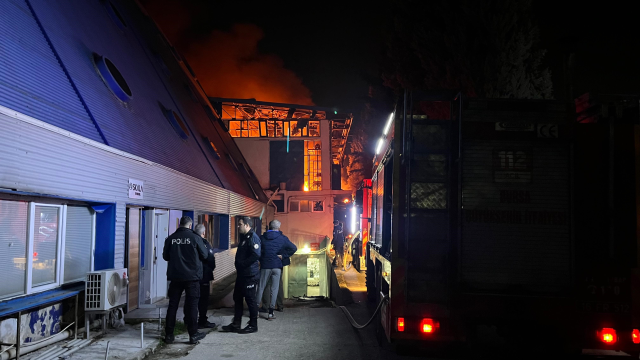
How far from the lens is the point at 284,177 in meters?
31.3

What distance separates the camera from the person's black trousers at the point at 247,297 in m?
7.61

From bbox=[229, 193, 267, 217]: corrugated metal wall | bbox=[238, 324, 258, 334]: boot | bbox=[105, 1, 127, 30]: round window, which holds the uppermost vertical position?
bbox=[105, 1, 127, 30]: round window

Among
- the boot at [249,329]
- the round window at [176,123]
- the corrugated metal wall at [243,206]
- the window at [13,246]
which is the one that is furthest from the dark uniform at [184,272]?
the corrugated metal wall at [243,206]

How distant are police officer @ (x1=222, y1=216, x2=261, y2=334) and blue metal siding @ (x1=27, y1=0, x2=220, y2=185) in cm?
268

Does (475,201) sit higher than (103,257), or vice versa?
(475,201)

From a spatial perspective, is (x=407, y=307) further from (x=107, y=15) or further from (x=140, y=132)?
(x=107, y=15)

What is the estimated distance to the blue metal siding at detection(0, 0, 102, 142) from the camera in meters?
5.61

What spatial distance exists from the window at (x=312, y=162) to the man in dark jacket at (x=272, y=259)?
23082mm

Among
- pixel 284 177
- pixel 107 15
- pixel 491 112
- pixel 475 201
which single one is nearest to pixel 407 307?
pixel 475 201

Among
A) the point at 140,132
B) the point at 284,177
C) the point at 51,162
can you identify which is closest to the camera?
the point at 51,162

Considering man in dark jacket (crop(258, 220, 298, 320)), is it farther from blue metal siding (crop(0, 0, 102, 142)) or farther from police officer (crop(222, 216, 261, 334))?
blue metal siding (crop(0, 0, 102, 142))

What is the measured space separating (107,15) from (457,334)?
1094cm

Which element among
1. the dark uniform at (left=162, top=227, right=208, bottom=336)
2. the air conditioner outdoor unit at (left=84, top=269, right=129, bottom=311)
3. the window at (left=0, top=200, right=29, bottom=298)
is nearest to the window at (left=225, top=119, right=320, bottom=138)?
the dark uniform at (left=162, top=227, right=208, bottom=336)

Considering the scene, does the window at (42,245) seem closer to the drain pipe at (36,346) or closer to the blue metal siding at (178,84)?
the drain pipe at (36,346)
